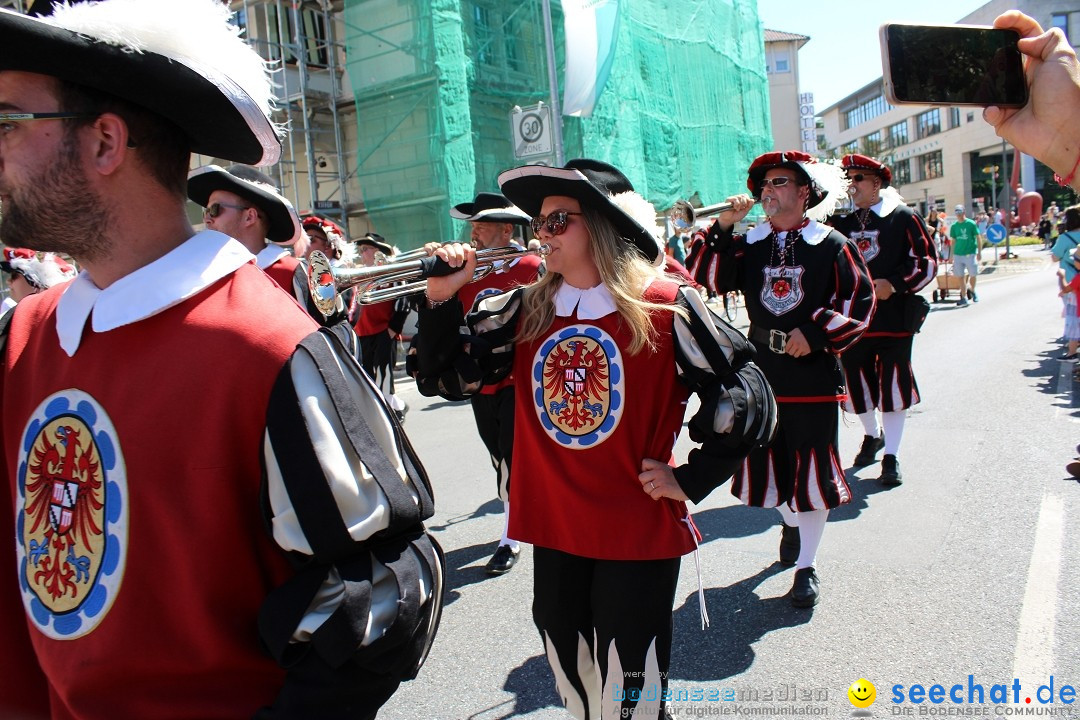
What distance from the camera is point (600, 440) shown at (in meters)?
2.58

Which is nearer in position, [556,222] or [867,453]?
[556,222]

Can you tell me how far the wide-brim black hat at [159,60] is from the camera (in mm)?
1328

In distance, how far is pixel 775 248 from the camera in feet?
14.0

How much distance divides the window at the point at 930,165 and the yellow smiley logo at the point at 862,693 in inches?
2656

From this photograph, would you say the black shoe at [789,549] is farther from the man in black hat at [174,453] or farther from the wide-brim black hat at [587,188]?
the man in black hat at [174,453]

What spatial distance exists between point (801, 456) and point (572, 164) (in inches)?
80.1

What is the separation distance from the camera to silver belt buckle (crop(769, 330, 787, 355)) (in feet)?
13.5

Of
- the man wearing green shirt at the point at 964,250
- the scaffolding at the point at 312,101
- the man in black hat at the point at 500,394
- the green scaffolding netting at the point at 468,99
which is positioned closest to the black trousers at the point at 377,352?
the man in black hat at the point at 500,394

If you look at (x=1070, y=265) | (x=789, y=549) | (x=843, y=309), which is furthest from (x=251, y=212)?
(x=1070, y=265)

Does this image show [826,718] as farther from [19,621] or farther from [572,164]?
[19,621]

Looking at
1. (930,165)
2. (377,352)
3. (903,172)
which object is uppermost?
(903,172)

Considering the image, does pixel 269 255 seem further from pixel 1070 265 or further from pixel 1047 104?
pixel 1070 265

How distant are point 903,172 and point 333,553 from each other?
7569cm

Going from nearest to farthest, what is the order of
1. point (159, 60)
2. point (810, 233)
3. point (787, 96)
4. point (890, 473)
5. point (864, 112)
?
point (159, 60)
point (810, 233)
point (890, 473)
point (787, 96)
point (864, 112)
